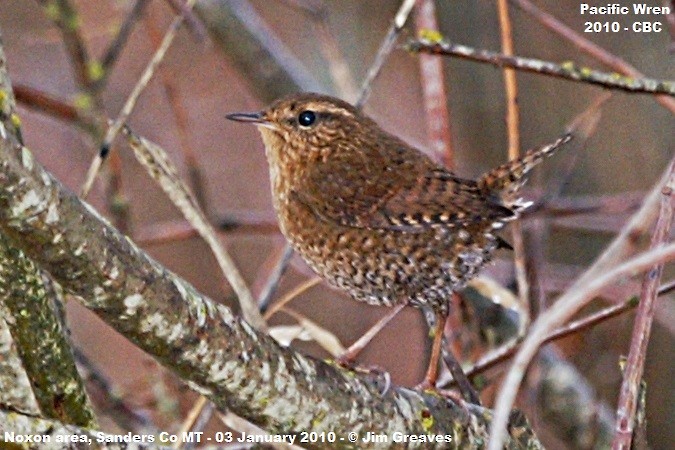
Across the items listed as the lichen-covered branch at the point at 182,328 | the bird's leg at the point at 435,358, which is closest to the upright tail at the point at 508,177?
the bird's leg at the point at 435,358

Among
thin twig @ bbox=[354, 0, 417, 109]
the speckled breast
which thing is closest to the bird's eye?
thin twig @ bbox=[354, 0, 417, 109]

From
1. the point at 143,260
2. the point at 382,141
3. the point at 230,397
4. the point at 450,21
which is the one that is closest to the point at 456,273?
the point at 382,141

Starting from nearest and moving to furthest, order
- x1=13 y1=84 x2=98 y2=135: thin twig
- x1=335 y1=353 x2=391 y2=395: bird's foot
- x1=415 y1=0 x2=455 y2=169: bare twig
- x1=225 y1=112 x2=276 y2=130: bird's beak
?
1. x1=335 y1=353 x2=391 y2=395: bird's foot
2. x1=225 y1=112 x2=276 y2=130: bird's beak
3. x1=415 y1=0 x2=455 y2=169: bare twig
4. x1=13 y1=84 x2=98 y2=135: thin twig

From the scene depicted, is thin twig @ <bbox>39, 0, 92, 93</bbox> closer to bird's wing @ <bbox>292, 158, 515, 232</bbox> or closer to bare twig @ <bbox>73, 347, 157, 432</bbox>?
bare twig @ <bbox>73, 347, 157, 432</bbox>

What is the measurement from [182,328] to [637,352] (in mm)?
682

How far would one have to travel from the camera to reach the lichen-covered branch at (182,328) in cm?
153

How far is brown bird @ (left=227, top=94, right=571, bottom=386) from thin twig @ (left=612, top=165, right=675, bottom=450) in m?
0.94

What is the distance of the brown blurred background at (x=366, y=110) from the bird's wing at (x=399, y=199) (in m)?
1.10

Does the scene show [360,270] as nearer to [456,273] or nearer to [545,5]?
[456,273]

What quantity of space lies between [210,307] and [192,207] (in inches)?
29.0

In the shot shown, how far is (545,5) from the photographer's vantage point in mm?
5688

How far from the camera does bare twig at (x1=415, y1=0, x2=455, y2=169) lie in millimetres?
3477

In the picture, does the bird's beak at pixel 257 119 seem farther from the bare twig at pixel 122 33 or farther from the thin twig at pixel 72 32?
the thin twig at pixel 72 32

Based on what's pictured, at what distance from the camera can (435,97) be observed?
3488 mm
